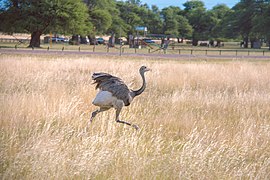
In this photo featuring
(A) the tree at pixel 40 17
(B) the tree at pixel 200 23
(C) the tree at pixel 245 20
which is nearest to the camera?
(A) the tree at pixel 40 17

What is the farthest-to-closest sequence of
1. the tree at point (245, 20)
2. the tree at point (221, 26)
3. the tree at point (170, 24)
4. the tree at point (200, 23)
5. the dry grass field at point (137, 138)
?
the tree at point (200, 23) < the tree at point (170, 24) < the tree at point (221, 26) < the tree at point (245, 20) < the dry grass field at point (137, 138)

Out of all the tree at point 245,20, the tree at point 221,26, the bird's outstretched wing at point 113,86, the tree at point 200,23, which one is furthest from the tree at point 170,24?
the bird's outstretched wing at point 113,86

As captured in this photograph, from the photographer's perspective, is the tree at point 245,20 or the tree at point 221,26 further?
the tree at point 221,26

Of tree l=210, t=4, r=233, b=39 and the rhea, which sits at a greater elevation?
tree l=210, t=4, r=233, b=39

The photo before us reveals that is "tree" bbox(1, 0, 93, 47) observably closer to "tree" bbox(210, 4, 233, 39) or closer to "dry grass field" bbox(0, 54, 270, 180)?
"dry grass field" bbox(0, 54, 270, 180)

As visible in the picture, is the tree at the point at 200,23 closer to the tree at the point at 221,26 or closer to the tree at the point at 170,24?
the tree at the point at 221,26

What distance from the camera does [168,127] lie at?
768 centimetres

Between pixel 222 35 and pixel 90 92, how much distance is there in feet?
254

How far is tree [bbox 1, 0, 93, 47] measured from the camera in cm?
4590

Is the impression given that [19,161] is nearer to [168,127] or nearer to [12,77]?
[168,127]

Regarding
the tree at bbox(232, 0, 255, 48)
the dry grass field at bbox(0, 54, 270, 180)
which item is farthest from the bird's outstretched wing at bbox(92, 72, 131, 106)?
the tree at bbox(232, 0, 255, 48)

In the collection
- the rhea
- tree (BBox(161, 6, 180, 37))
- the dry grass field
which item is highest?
tree (BBox(161, 6, 180, 37))

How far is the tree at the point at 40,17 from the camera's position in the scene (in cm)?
4590

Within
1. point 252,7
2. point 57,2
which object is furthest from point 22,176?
point 252,7
